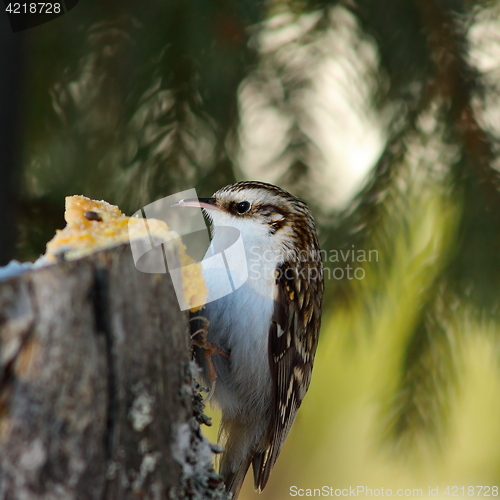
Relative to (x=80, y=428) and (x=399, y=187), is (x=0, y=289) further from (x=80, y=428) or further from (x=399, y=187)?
(x=399, y=187)

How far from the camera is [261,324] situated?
1.38 m

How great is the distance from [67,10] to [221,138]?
1.46 feet

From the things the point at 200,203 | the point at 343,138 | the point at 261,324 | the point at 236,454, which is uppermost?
the point at 343,138

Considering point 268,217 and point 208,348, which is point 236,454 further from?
point 268,217

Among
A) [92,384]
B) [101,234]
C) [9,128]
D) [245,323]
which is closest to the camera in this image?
[92,384]

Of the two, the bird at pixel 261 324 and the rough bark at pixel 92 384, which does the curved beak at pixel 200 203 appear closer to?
the bird at pixel 261 324

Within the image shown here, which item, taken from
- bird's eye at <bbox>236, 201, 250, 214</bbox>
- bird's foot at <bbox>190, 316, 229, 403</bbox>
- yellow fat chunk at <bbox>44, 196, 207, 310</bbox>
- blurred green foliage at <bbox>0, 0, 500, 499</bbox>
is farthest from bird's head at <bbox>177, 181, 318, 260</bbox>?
yellow fat chunk at <bbox>44, 196, 207, 310</bbox>

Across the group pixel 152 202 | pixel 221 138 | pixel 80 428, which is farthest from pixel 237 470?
pixel 80 428

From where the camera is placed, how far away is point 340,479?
5.83 ft

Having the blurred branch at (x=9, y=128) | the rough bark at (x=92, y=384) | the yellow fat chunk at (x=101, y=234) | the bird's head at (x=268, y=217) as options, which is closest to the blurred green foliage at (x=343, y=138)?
the blurred branch at (x=9, y=128)

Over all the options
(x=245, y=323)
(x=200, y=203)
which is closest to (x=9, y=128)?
(x=200, y=203)

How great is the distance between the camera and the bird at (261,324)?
1.36 metres

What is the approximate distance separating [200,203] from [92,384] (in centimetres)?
76

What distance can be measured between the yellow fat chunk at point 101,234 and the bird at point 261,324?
39cm
